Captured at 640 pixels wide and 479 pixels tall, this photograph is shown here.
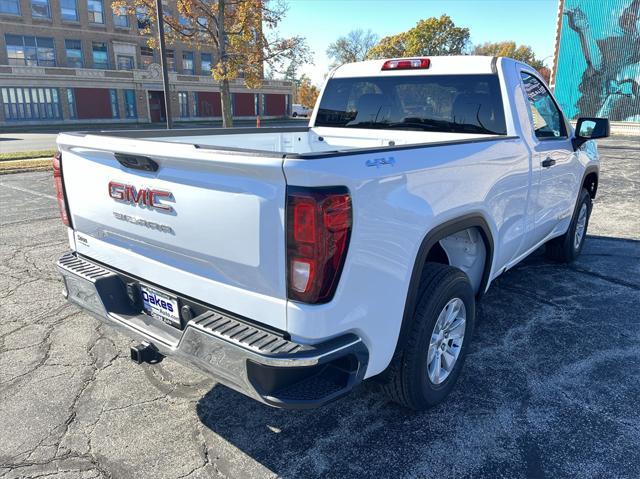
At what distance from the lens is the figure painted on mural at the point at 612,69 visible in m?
28.6

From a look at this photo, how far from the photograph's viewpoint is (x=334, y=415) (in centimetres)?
286

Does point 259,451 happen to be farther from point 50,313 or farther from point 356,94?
point 356,94

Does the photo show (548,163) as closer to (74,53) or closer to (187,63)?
(74,53)

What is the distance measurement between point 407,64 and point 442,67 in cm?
35

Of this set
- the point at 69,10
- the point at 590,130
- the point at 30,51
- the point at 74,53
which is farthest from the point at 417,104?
→ the point at 69,10

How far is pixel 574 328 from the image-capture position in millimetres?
4004

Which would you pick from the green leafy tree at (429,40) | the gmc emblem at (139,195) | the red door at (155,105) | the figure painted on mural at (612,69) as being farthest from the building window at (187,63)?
the gmc emblem at (139,195)

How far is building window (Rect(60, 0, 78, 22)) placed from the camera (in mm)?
38094

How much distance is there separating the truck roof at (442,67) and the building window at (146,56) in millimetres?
43360

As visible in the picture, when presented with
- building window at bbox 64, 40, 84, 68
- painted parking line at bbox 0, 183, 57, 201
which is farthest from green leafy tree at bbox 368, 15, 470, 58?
painted parking line at bbox 0, 183, 57, 201

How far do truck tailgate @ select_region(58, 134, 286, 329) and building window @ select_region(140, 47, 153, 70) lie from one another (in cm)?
4498

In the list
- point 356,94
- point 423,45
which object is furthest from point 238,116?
point 356,94

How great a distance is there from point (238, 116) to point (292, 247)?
48.6 meters

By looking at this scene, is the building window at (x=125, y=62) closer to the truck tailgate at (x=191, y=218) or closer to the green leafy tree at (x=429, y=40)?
the green leafy tree at (x=429, y=40)
